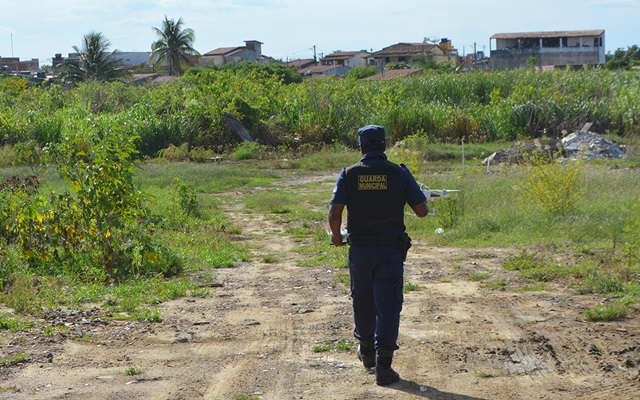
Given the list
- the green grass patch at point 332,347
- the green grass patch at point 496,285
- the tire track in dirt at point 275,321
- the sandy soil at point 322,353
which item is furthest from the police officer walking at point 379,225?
the green grass patch at point 496,285

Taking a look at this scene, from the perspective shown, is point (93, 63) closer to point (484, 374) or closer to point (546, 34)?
point (546, 34)

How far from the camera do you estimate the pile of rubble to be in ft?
73.7

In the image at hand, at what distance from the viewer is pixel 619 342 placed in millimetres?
6410

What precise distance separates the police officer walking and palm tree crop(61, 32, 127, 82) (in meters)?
60.2

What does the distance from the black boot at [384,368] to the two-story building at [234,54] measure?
3708 inches

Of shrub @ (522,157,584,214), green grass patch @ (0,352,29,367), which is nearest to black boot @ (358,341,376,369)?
green grass patch @ (0,352,29,367)

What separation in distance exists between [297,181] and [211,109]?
8.65m

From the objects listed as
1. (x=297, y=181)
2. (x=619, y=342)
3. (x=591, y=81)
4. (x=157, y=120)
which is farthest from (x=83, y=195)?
(x=591, y=81)

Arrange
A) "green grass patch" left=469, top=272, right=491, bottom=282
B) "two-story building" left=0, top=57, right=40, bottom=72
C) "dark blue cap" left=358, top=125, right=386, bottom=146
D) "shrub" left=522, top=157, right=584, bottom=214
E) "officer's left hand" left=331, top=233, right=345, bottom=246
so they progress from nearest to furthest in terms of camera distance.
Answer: "dark blue cap" left=358, top=125, right=386, bottom=146 → "officer's left hand" left=331, top=233, right=345, bottom=246 → "green grass patch" left=469, top=272, right=491, bottom=282 → "shrub" left=522, top=157, right=584, bottom=214 → "two-story building" left=0, top=57, right=40, bottom=72

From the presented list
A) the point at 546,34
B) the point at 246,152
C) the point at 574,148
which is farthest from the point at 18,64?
the point at 574,148

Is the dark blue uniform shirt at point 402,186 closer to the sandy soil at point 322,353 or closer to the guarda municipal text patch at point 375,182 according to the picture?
the guarda municipal text patch at point 375,182

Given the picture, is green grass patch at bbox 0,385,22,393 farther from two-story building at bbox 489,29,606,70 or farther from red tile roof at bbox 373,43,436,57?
red tile roof at bbox 373,43,436,57

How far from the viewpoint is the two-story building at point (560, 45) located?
244ft

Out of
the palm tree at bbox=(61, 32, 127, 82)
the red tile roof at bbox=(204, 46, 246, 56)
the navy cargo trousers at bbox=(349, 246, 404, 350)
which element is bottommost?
the navy cargo trousers at bbox=(349, 246, 404, 350)
